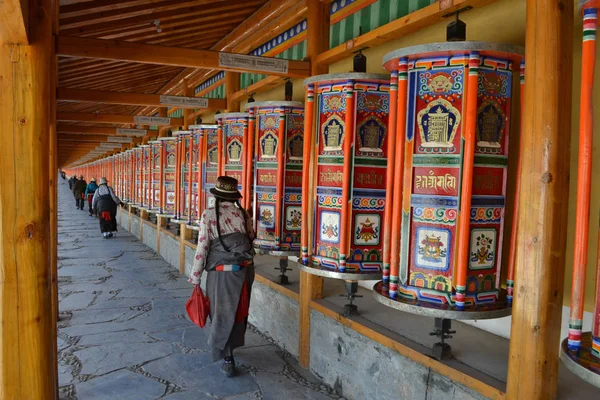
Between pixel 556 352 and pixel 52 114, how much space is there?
12.0 ft

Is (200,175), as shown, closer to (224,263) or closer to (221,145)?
(221,145)

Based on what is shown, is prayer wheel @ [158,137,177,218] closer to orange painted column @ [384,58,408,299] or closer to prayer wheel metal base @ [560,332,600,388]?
orange painted column @ [384,58,408,299]

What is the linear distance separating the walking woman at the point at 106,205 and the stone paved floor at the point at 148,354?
4925mm

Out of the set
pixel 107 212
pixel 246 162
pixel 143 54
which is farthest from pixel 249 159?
pixel 107 212

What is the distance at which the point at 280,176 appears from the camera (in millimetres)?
4789

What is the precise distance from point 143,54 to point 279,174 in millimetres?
1645

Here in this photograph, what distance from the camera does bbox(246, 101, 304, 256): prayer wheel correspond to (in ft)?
15.7

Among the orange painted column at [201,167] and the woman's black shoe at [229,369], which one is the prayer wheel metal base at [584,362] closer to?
the woman's black shoe at [229,369]

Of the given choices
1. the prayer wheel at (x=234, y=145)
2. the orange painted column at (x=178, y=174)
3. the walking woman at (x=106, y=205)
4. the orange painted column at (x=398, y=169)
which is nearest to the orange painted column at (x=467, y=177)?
the orange painted column at (x=398, y=169)

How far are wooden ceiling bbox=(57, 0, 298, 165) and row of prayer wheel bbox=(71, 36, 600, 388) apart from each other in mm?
1910

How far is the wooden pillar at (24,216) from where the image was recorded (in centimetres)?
225

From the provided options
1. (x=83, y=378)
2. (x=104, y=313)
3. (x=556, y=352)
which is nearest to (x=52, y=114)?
(x=83, y=378)

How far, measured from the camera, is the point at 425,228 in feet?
9.42

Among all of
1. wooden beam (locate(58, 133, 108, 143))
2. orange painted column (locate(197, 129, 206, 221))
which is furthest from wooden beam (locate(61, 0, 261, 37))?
wooden beam (locate(58, 133, 108, 143))
